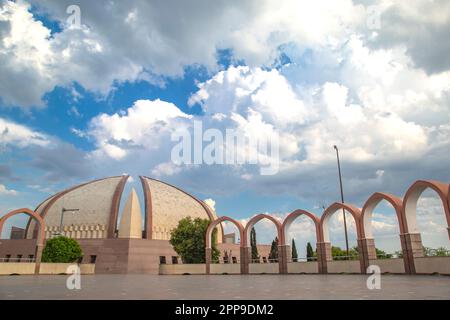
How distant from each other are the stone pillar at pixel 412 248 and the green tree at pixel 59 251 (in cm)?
2939

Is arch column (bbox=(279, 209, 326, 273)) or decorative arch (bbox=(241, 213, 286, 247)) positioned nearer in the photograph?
arch column (bbox=(279, 209, 326, 273))

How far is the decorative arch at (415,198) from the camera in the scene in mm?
15891

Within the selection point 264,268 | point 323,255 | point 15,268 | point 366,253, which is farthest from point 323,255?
point 15,268

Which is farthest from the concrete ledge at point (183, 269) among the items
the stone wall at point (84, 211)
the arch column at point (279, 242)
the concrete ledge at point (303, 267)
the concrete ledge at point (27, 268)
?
the stone wall at point (84, 211)

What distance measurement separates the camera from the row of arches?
57.0 ft

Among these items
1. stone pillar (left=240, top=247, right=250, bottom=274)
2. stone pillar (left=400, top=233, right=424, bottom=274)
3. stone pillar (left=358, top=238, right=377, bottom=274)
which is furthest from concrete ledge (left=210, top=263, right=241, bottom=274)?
stone pillar (left=400, top=233, right=424, bottom=274)

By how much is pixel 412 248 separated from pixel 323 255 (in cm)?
608

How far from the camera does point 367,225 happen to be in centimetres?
2052

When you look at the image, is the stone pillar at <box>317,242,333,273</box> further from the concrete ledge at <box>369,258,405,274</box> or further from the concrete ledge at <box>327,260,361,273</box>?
the concrete ledge at <box>369,258,405,274</box>

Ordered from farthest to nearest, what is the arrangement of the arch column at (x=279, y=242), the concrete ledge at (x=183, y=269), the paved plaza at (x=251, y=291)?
the concrete ledge at (x=183, y=269), the arch column at (x=279, y=242), the paved plaza at (x=251, y=291)

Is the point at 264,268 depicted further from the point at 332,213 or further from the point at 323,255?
the point at 332,213

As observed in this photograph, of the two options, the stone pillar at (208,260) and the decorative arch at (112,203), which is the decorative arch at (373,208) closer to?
the stone pillar at (208,260)
